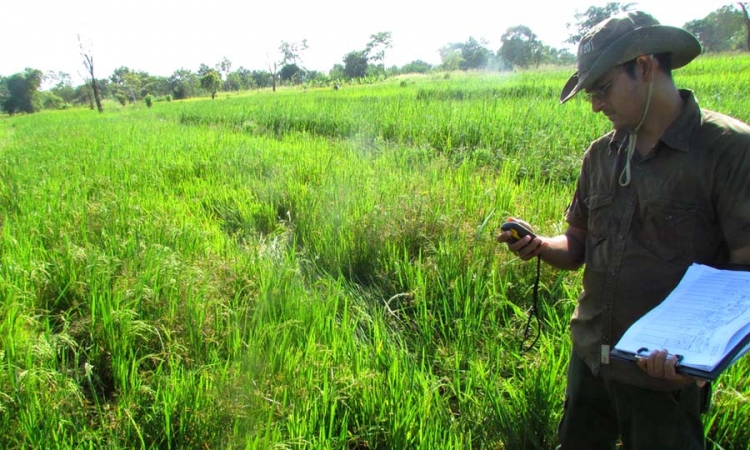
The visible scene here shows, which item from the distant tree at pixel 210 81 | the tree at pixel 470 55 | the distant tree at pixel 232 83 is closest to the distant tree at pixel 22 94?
the distant tree at pixel 210 81

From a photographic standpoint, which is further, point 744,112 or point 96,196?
point 744,112

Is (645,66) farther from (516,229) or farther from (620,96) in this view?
(516,229)

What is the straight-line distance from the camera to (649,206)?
1.05 meters

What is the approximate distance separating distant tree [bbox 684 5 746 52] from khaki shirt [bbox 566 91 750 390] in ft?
171

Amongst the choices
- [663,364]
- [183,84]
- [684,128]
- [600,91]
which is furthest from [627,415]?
[183,84]

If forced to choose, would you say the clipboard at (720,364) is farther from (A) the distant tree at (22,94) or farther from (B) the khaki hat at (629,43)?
(A) the distant tree at (22,94)

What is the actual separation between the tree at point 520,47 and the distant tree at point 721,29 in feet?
46.7

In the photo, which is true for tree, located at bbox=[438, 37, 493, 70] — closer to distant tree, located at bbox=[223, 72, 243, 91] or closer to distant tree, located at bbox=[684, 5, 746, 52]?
distant tree, located at bbox=[684, 5, 746, 52]

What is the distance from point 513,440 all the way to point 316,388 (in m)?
0.75

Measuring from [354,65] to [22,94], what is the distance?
37.6 meters

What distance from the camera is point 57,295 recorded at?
237cm

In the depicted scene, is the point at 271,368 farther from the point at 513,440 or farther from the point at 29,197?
the point at 29,197

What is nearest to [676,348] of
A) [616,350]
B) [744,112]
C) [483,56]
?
[616,350]

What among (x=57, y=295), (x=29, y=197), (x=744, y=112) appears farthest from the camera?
(x=744, y=112)
